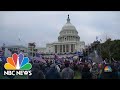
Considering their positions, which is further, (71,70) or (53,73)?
(71,70)

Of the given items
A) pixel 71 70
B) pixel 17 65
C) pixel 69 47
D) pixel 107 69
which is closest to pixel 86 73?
pixel 71 70

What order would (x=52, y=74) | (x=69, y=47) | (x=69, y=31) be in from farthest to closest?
(x=69, y=31) < (x=69, y=47) < (x=52, y=74)

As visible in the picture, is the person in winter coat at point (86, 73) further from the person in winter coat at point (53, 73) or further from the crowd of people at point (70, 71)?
the person in winter coat at point (53, 73)

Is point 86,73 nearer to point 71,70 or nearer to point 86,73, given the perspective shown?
point 86,73

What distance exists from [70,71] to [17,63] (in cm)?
102

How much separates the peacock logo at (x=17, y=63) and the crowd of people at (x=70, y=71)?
134 millimetres

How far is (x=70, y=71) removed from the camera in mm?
5637

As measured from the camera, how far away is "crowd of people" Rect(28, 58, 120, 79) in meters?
5.53

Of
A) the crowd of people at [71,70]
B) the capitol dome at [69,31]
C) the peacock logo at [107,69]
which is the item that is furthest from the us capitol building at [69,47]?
the peacock logo at [107,69]
